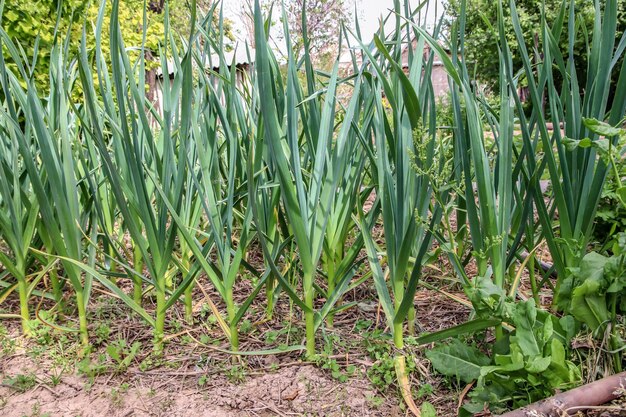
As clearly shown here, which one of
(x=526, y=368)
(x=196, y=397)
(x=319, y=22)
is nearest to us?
(x=526, y=368)

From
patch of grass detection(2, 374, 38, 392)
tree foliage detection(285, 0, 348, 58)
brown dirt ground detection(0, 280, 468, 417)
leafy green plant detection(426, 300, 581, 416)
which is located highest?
tree foliage detection(285, 0, 348, 58)

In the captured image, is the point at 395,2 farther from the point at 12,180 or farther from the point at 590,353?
the point at 12,180

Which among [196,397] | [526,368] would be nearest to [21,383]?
[196,397]

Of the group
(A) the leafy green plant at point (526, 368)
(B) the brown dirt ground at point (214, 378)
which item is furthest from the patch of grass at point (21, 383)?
(A) the leafy green plant at point (526, 368)

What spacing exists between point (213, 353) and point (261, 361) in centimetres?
12

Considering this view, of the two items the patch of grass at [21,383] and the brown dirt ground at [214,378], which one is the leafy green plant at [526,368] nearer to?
the brown dirt ground at [214,378]

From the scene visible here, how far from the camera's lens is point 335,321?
1.28 m

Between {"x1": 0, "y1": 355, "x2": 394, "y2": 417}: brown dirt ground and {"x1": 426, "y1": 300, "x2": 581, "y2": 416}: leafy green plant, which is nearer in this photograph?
{"x1": 426, "y1": 300, "x2": 581, "y2": 416}: leafy green plant

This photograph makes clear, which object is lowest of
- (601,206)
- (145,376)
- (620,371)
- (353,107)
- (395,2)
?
(145,376)

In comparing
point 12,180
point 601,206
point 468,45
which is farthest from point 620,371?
point 468,45

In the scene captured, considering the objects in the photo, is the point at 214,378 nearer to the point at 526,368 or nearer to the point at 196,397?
the point at 196,397

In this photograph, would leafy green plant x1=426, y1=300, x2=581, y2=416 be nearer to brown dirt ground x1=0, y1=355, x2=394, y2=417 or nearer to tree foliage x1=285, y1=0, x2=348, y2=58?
brown dirt ground x1=0, y1=355, x2=394, y2=417

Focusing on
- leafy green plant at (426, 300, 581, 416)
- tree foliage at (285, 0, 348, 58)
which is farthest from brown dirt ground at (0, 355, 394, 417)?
tree foliage at (285, 0, 348, 58)

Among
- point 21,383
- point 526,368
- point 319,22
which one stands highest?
point 319,22
